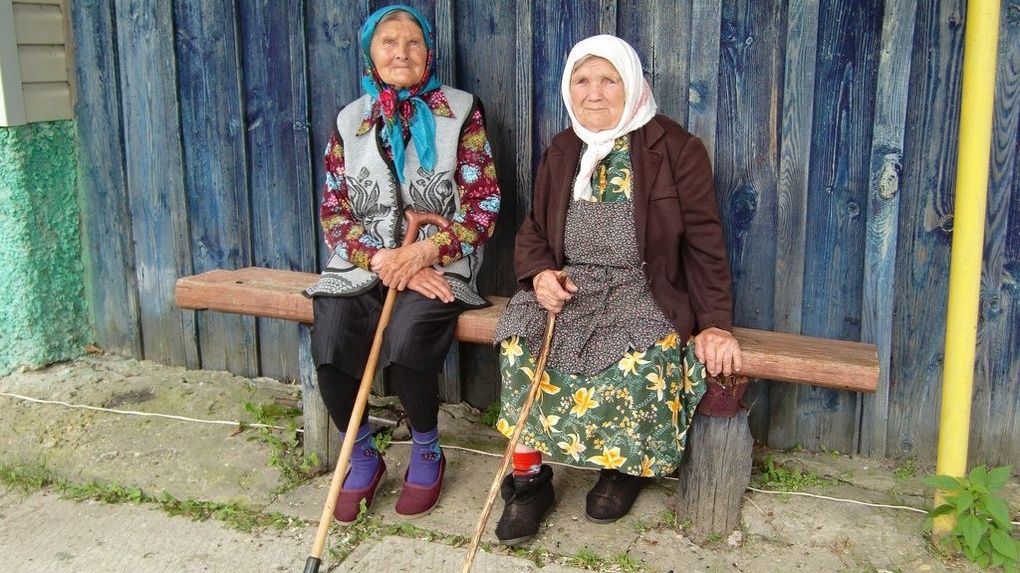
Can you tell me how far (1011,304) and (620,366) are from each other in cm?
132

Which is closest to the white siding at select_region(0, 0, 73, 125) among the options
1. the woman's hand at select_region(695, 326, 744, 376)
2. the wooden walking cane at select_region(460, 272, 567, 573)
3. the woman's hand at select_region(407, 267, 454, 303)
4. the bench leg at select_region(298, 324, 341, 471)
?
the bench leg at select_region(298, 324, 341, 471)

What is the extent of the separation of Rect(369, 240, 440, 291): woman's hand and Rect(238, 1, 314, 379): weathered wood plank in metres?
0.87

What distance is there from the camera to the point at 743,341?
318 cm

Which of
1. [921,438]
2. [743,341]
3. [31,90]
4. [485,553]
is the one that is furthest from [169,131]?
[921,438]

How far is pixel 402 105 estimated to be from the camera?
354cm

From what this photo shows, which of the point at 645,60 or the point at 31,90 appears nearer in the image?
the point at 645,60

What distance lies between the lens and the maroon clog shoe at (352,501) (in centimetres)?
334

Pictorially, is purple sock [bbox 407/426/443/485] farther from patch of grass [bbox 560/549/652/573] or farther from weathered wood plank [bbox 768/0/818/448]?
weathered wood plank [bbox 768/0/818/448]

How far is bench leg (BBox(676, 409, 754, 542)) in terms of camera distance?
3.14 meters

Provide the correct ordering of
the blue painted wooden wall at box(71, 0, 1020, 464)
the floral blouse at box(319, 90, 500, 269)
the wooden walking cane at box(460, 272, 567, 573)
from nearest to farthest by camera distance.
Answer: the wooden walking cane at box(460, 272, 567, 573)
the blue painted wooden wall at box(71, 0, 1020, 464)
the floral blouse at box(319, 90, 500, 269)

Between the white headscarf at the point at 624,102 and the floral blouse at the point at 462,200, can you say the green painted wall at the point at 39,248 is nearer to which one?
the floral blouse at the point at 462,200

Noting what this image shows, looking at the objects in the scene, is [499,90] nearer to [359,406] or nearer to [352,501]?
[359,406]

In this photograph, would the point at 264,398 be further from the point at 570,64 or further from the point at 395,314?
the point at 570,64

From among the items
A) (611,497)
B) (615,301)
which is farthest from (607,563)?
(615,301)
